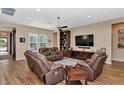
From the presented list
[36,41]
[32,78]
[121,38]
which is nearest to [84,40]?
[121,38]

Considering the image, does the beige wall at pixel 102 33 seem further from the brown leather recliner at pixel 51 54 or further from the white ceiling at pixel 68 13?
the brown leather recliner at pixel 51 54

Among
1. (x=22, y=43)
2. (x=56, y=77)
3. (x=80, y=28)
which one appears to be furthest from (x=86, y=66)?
(x=22, y=43)

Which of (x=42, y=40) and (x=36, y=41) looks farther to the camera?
(x=42, y=40)

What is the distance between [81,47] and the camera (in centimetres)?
841

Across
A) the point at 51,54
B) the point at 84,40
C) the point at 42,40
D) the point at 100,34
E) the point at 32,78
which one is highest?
the point at 100,34

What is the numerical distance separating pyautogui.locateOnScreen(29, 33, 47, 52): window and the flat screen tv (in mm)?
3102

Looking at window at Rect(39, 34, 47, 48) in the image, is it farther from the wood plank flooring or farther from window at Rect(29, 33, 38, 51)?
the wood plank flooring

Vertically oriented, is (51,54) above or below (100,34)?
below

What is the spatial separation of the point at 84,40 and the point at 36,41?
409 cm

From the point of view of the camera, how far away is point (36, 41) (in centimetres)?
949

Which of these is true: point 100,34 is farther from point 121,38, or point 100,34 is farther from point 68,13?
point 68,13

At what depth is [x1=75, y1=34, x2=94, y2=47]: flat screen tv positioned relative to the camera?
7.64 meters
